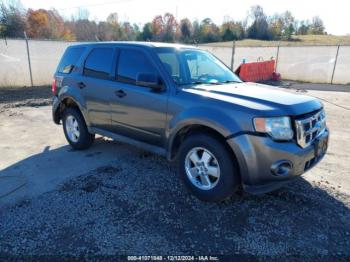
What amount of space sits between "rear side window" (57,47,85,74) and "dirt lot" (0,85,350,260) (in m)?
1.58

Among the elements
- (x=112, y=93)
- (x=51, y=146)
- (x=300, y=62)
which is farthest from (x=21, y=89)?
(x=300, y=62)

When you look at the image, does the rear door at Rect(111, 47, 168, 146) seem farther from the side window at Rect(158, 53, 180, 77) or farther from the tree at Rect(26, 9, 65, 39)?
the tree at Rect(26, 9, 65, 39)

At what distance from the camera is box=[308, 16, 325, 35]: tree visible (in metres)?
93.1

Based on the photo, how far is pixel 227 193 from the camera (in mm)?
3467

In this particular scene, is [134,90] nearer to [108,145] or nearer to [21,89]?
[108,145]

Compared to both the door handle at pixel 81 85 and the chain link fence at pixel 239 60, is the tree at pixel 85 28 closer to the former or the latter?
the chain link fence at pixel 239 60

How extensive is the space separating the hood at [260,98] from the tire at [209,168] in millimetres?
506

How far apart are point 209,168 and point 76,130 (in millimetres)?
3021

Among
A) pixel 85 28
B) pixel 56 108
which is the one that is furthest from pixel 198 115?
pixel 85 28

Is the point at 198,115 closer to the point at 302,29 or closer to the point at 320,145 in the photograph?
the point at 320,145

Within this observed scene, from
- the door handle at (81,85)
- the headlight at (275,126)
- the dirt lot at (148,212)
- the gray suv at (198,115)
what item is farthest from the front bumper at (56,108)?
the headlight at (275,126)

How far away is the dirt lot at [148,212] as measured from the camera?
9.70 feet

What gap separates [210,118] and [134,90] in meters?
1.35

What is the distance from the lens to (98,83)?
4.85 meters
